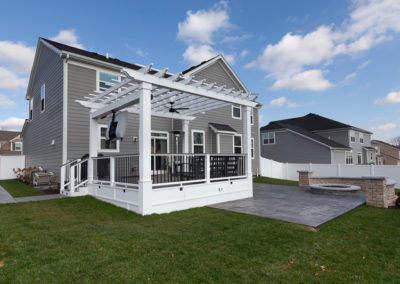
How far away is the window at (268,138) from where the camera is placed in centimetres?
2406

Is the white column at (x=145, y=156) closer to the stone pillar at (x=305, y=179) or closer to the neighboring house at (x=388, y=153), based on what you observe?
the stone pillar at (x=305, y=179)

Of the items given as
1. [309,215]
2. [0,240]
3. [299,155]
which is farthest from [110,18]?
[299,155]

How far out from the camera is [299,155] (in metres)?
22.0

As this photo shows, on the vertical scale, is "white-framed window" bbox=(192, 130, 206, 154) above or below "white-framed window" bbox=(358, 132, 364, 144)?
below

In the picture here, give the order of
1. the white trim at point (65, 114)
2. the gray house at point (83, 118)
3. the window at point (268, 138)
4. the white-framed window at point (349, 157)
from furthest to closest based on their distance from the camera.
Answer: the window at point (268, 138) < the white-framed window at point (349, 157) < the gray house at point (83, 118) < the white trim at point (65, 114)

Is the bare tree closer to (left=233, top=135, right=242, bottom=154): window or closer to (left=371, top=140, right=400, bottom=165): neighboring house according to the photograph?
(left=371, top=140, right=400, bottom=165): neighboring house

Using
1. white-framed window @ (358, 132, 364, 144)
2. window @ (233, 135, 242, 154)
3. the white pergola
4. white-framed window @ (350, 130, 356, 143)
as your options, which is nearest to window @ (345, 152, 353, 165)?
white-framed window @ (350, 130, 356, 143)

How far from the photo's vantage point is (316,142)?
2111 centimetres

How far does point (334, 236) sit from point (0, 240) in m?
5.28

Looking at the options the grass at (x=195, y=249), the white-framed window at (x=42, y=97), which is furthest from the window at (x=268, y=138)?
the white-framed window at (x=42, y=97)

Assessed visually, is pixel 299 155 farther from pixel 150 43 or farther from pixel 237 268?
pixel 237 268

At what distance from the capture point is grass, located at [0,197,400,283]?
2.59 m

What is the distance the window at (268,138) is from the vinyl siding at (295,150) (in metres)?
0.36

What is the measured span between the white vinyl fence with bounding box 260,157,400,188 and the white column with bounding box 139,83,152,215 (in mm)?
10512
